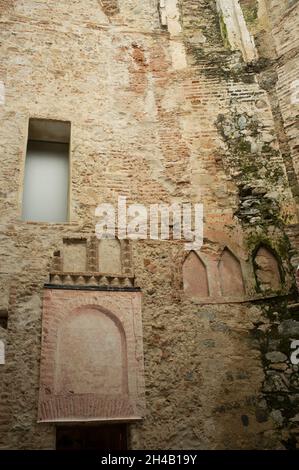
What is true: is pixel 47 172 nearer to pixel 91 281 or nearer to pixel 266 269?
pixel 91 281

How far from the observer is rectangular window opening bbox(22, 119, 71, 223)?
212 inches

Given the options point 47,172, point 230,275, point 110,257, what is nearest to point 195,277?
point 230,275

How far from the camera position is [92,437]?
4238 mm

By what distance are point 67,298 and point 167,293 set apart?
1016 millimetres

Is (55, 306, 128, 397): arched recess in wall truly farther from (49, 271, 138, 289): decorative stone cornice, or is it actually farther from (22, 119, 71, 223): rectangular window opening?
(22, 119, 71, 223): rectangular window opening

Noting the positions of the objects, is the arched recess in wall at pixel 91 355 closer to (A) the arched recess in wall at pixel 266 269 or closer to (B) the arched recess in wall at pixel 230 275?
(B) the arched recess in wall at pixel 230 275

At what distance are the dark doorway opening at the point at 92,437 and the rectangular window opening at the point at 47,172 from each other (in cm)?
218

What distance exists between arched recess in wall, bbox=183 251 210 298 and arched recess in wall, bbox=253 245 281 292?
0.58m

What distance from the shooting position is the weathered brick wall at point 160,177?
14.4 ft

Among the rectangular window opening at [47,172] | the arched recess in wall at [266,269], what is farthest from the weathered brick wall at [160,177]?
the rectangular window opening at [47,172]

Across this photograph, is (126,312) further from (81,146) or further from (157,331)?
(81,146)

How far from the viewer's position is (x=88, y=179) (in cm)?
544
